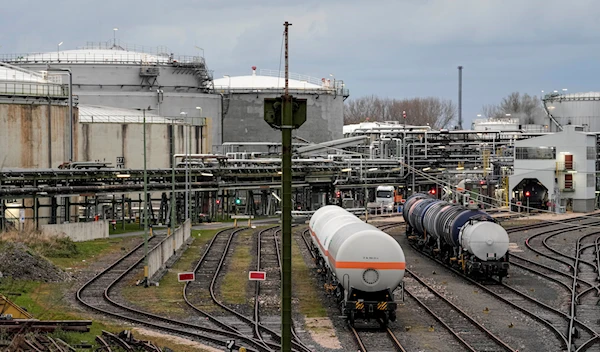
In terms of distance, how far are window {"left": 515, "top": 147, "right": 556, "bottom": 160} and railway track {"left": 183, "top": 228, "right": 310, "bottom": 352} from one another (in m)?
37.7

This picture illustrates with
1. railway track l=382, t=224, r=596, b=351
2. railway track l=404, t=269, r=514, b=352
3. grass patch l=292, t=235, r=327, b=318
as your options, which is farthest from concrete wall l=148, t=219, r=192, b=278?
railway track l=382, t=224, r=596, b=351

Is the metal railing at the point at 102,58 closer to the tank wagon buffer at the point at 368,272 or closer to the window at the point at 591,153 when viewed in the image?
the window at the point at 591,153

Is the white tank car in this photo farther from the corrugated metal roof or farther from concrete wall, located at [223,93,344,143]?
concrete wall, located at [223,93,344,143]

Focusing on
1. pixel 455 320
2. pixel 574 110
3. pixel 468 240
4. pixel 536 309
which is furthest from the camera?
pixel 574 110

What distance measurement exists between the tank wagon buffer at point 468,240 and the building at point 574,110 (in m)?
81.0

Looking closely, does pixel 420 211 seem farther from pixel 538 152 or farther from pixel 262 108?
pixel 262 108

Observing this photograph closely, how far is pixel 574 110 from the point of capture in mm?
124500

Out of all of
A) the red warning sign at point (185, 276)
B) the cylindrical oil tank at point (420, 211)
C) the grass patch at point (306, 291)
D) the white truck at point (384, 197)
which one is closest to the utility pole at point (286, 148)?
the grass patch at point (306, 291)

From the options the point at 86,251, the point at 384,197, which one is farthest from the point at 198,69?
the point at 86,251

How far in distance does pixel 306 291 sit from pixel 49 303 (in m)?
9.85

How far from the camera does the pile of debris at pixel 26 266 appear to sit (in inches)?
1494

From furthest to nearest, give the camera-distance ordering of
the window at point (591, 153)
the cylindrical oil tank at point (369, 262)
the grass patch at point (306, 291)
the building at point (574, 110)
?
the building at point (574, 110), the window at point (591, 153), the grass patch at point (306, 291), the cylindrical oil tank at point (369, 262)

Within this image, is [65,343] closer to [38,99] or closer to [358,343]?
[358,343]

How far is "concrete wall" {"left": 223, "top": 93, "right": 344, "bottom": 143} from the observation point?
10350 centimetres
